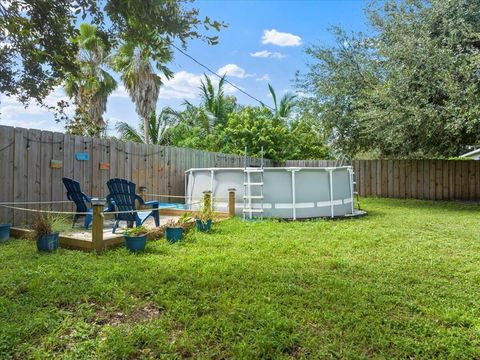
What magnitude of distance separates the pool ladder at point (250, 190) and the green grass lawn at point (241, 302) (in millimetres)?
2863

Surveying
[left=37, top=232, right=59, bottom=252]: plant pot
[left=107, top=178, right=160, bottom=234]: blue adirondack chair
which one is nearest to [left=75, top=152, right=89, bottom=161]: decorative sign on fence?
[left=107, top=178, right=160, bottom=234]: blue adirondack chair

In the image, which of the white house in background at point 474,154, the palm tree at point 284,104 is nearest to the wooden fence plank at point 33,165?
the palm tree at point 284,104

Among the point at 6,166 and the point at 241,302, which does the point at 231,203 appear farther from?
the point at 241,302

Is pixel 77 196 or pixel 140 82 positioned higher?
pixel 140 82

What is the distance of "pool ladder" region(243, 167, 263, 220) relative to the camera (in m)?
7.70

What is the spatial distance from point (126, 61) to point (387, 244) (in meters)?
14.3

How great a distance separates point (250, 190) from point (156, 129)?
11.9 m

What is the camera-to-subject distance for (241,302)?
2.88 m

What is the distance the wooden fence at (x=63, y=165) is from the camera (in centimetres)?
562

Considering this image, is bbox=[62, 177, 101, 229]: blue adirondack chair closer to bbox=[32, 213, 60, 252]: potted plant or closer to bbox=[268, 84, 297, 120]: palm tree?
bbox=[32, 213, 60, 252]: potted plant

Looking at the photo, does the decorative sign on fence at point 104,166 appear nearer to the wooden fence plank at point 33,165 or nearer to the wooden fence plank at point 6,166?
the wooden fence plank at point 33,165

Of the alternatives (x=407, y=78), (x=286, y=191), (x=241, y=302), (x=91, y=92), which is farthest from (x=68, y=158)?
(x=407, y=78)

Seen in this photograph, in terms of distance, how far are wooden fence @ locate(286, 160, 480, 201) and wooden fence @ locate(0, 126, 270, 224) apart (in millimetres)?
8521

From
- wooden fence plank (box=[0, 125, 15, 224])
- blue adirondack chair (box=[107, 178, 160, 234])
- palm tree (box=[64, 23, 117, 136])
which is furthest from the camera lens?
palm tree (box=[64, 23, 117, 136])
